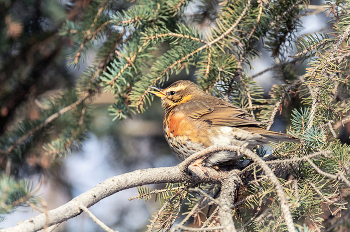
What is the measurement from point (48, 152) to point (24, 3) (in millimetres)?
1410

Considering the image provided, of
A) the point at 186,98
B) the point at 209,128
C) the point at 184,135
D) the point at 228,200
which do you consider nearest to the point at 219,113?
the point at 209,128

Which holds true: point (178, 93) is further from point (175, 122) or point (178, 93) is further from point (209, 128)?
point (209, 128)

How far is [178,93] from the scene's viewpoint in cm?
266

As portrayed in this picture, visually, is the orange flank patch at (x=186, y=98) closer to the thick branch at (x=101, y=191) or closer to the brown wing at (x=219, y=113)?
the brown wing at (x=219, y=113)

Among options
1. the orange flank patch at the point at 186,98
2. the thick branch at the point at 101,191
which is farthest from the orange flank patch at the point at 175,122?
the thick branch at the point at 101,191

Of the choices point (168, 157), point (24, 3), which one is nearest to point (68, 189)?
point (168, 157)

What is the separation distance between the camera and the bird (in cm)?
190

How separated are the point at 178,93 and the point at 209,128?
63 centimetres

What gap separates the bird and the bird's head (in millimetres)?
75

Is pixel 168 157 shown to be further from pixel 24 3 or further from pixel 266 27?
pixel 24 3

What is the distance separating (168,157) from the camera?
339 centimetres

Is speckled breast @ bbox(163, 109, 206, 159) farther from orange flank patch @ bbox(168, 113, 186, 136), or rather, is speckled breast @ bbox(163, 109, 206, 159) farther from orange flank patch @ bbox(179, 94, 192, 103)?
orange flank patch @ bbox(179, 94, 192, 103)

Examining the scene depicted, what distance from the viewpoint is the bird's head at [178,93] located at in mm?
2574

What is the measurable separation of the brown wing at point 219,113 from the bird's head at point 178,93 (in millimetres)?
200
